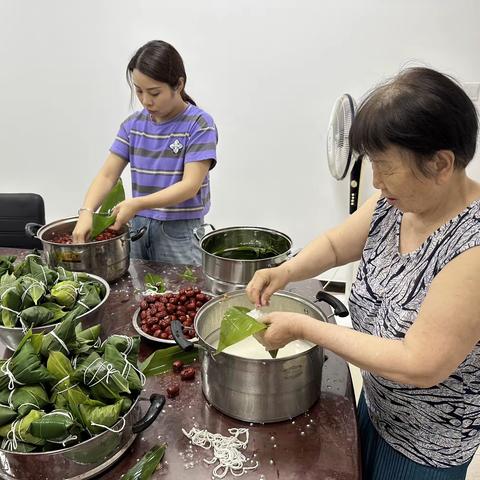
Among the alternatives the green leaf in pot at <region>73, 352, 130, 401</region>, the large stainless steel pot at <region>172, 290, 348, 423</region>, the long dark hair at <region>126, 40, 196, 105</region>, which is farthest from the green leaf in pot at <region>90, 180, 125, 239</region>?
the green leaf in pot at <region>73, 352, 130, 401</region>

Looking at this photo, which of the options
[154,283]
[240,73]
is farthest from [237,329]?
[240,73]

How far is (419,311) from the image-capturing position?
2.78ft

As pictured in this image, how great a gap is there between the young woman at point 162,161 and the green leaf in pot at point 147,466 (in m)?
0.96

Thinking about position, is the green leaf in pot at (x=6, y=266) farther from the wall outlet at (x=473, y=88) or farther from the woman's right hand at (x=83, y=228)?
the wall outlet at (x=473, y=88)

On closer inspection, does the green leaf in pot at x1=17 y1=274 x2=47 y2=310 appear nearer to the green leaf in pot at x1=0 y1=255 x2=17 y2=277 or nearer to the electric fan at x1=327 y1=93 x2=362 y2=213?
the green leaf in pot at x1=0 y1=255 x2=17 y2=277

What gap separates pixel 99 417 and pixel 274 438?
1.24 feet

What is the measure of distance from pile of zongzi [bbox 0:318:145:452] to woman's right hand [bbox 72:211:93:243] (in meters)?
0.69

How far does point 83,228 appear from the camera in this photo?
66.1 inches

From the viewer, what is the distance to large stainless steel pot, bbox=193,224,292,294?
4.75 ft

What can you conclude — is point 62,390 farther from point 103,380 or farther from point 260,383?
point 260,383

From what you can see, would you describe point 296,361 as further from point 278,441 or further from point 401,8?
point 401,8

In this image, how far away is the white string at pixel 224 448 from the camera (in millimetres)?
914

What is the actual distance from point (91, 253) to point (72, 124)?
6.39 feet

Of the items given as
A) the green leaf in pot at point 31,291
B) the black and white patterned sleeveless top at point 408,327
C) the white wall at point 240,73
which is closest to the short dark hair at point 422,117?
the black and white patterned sleeveless top at point 408,327
